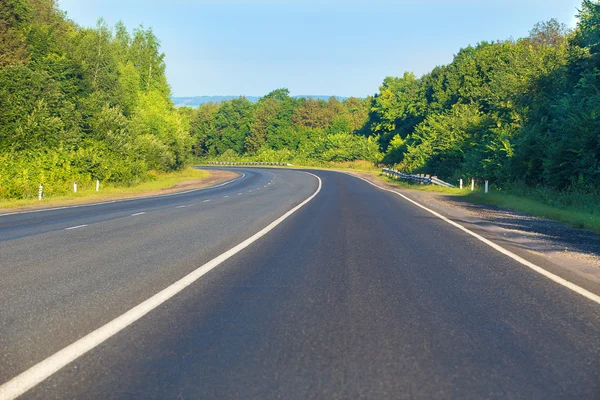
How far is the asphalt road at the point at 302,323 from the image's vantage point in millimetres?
4301

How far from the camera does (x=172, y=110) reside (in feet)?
271

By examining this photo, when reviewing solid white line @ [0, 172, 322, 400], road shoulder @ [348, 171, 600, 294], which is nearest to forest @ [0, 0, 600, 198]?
road shoulder @ [348, 171, 600, 294]

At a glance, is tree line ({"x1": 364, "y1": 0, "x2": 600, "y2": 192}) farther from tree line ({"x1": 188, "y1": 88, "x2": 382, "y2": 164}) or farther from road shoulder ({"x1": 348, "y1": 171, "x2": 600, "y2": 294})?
tree line ({"x1": 188, "y1": 88, "x2": 382, "y2": 164})

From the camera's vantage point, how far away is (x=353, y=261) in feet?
32.7

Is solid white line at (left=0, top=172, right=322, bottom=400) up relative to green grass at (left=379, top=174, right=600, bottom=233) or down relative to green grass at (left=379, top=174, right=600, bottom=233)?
up

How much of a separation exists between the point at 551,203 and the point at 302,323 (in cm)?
2010

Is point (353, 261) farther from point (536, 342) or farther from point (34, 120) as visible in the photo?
point (34, 120)

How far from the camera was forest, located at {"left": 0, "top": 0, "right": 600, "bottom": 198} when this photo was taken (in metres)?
29.4

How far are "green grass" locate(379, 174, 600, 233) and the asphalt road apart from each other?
7334mm

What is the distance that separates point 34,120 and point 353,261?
106ft

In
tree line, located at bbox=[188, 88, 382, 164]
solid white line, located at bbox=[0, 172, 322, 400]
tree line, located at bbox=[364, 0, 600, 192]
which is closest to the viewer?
solid white line, located at bbox=[0, 172, 322, 400]

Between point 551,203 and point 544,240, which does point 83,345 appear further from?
point 551,203

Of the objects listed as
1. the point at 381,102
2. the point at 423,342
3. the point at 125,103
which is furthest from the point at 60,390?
the point at 381,102

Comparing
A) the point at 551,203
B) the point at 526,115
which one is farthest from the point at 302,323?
the point at 526,115
